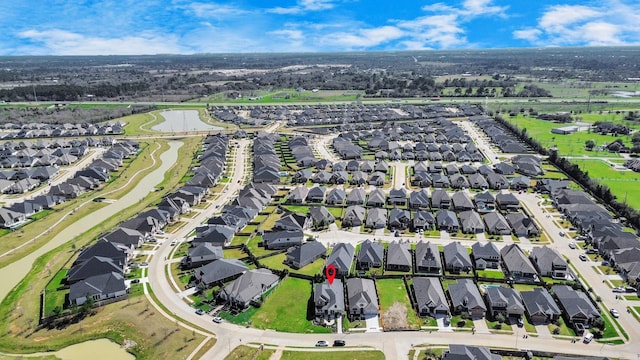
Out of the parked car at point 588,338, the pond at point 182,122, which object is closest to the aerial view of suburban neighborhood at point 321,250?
the parked car at point 588,338

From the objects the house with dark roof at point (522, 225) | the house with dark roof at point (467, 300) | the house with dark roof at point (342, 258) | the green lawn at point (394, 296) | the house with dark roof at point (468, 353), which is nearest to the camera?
the house with dark roof at point (468, 353)

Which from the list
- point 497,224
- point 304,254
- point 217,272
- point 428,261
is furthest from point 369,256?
point 497,224

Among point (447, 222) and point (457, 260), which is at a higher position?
point (447, 222)

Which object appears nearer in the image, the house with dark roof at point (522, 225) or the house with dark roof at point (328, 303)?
the house with dark roof at point (328, 303)

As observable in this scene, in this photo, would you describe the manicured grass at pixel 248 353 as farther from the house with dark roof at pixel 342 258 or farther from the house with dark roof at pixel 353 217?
the house with dark roof at pixel 353 217

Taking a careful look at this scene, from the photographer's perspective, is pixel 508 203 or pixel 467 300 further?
pixel 508 203

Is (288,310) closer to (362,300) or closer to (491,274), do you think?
(362,300)
